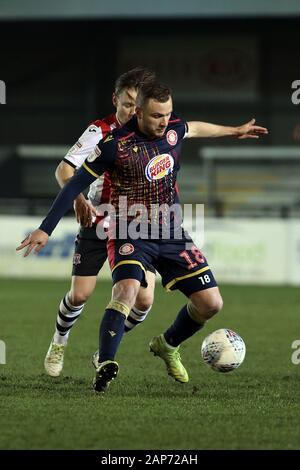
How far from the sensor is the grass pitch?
5.57 metres

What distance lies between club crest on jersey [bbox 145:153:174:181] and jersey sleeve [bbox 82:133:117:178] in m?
0.27

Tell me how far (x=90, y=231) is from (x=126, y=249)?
1069mm

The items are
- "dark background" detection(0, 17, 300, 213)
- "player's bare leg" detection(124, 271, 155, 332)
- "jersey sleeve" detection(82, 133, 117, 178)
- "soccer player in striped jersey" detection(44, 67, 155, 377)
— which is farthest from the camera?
"dark background" detection(0, 17, 300, 213)

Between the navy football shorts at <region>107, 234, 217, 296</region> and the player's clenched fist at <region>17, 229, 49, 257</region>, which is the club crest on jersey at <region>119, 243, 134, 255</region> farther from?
the player's clenched fist at <region>17, 229, 49, 257</region>

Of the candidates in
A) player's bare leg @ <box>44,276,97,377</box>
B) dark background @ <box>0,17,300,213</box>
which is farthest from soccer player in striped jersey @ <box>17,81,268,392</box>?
dark background @ <box>0,17,300,213</box>

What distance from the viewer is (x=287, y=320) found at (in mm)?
13109

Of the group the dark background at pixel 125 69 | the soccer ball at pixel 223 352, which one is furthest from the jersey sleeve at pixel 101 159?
the dark background at pixel 125 69

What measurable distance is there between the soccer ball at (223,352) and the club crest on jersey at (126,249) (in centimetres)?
93

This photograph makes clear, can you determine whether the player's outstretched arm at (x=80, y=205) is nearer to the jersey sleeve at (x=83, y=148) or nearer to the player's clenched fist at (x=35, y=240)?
the jersey sleeve at (x=83, y=148)

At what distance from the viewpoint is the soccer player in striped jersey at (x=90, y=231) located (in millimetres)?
7941

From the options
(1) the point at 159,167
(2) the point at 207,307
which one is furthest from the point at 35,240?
(2) the point at 207,307

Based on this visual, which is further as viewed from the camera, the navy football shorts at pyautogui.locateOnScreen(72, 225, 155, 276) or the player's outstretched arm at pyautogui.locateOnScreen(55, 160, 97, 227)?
the navy football shorts at pyautogui.locateOnScreen(72, 225, 155, 276)

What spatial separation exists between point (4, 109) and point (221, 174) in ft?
19.6
